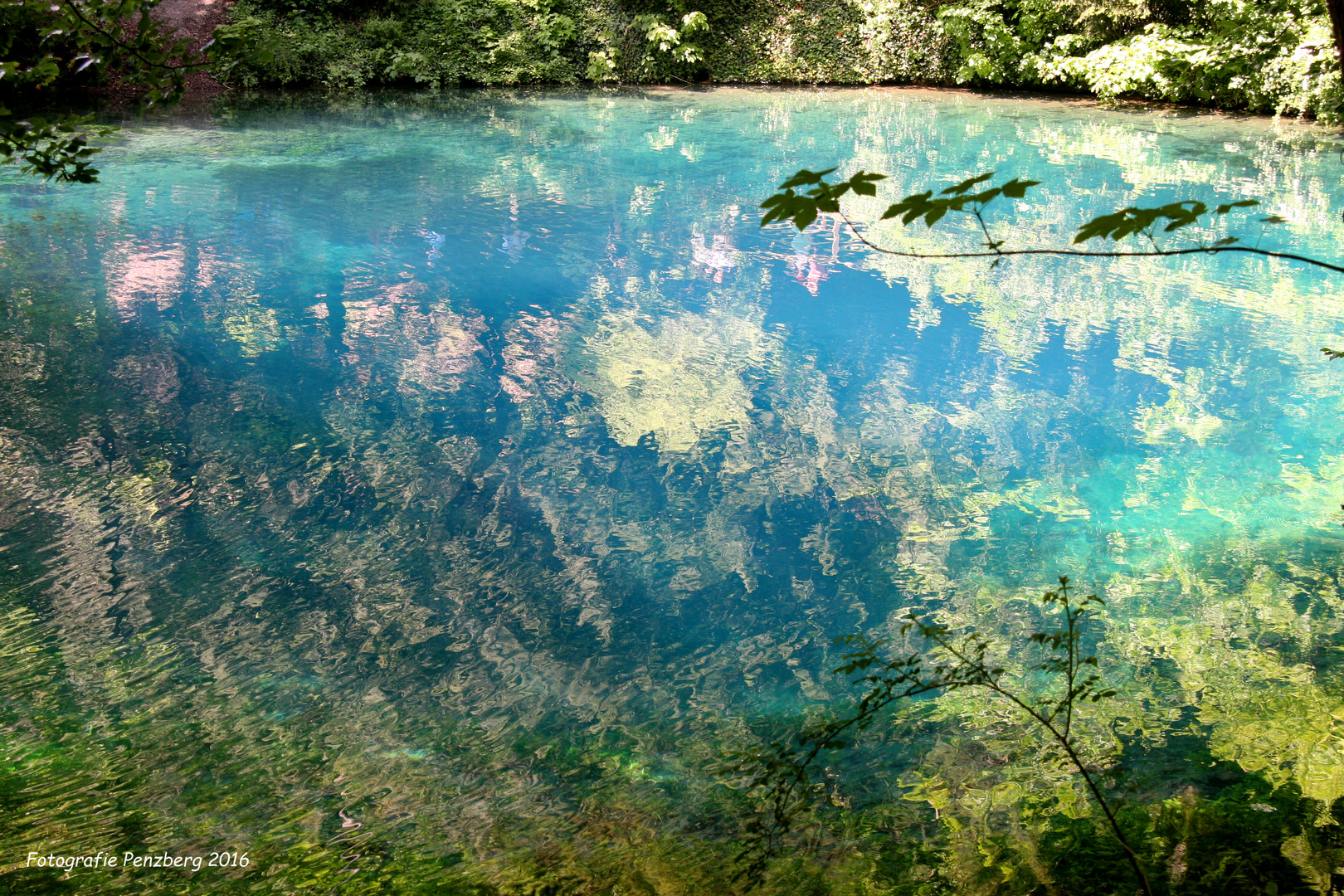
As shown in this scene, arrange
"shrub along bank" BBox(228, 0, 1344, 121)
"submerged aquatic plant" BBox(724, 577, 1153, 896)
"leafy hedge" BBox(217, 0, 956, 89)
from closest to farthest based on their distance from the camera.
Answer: "submerged aquatic plant" BBox(724, 577, 1153, 896), "shrub along bank" BBox(228, 0, 1344, 121), "leafy hedge" BBox(217, 0, 956, 89)

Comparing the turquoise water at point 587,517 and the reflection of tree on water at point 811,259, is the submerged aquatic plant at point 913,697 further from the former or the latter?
the reflection of tree on water at point 811,259

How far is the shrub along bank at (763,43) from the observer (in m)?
16.3

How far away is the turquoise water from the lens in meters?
3.15

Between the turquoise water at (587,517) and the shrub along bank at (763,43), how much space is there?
7.67m

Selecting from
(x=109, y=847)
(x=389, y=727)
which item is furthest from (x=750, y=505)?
(x=109, y=847)

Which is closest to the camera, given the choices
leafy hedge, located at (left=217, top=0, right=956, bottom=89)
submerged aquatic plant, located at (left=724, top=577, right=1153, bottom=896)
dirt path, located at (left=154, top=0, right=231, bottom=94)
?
submerged aquatic plant, located at (left=724, top=577, right=1153, bottom=896)

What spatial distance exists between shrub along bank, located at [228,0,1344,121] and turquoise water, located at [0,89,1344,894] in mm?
7669

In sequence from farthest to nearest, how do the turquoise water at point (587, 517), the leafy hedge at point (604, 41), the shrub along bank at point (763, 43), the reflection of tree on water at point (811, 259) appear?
the leafy hedge at point (604, 41) < the shrub along bank at point (763, 43) < the reflection of tree on water at point (811, 259) < the turquoise water at point (587, 517)

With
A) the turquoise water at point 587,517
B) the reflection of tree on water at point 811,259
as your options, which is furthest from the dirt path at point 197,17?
the reflection of tree on water at point 811,259

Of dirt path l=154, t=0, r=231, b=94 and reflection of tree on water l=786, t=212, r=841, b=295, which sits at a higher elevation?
dirt path l=154, t=0, r=231, b=94

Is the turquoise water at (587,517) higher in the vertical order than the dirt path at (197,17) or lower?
lower

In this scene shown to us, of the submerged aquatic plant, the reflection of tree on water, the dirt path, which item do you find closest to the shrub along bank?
the dirt path

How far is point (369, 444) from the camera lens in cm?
552

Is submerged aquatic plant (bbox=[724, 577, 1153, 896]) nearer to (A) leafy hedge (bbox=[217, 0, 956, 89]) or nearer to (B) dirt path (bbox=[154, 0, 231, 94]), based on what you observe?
(A) leafy hedge (bbox=[217, 0, 956, 89])
